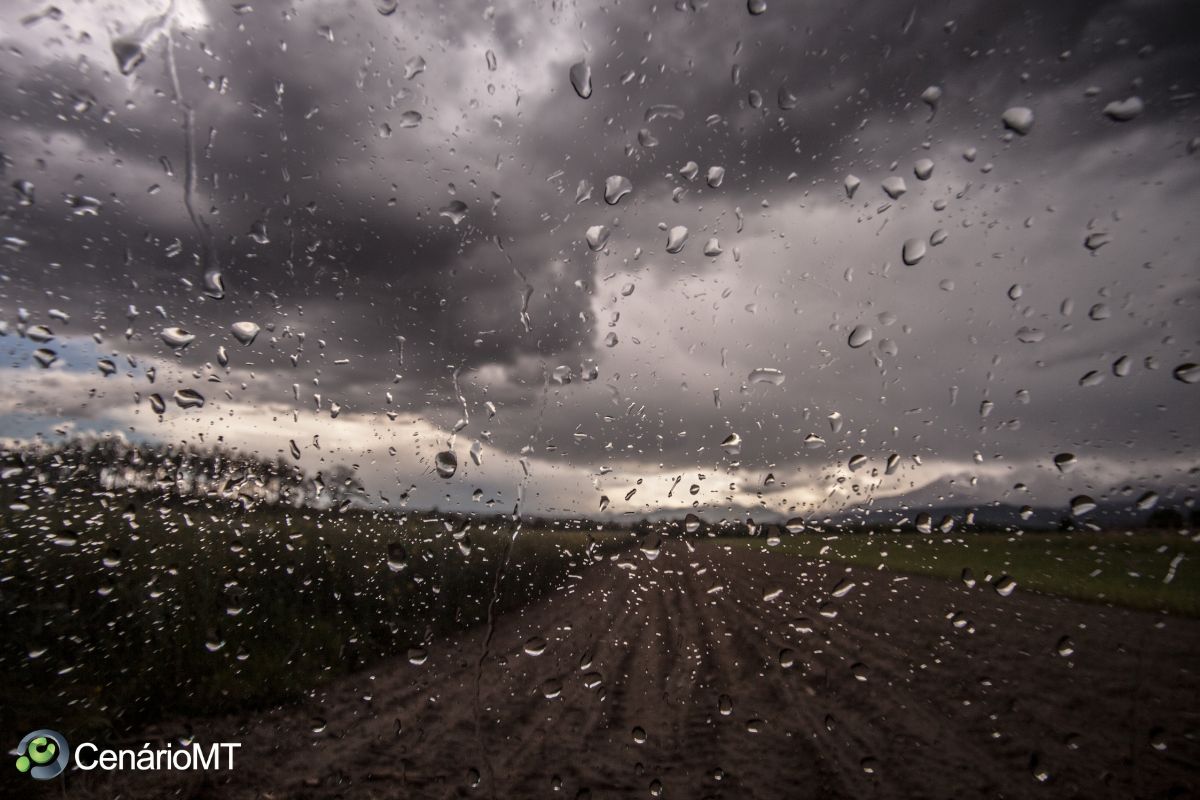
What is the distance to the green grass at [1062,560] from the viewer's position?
1201 millimetres

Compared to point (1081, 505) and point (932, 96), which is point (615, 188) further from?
point (1081, 505)

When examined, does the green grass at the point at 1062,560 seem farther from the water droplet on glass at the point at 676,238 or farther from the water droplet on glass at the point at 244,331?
the water droplet on glass at the point at 244,331

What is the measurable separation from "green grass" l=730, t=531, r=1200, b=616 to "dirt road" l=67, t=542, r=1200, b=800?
4cm

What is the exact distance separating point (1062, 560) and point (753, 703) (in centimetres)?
93

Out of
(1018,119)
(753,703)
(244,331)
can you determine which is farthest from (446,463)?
(1018,119)

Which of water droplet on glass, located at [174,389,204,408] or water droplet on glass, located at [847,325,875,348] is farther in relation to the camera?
water droplet on glass, located at [174,389,204,408]

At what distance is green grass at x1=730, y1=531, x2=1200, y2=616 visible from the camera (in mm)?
1201

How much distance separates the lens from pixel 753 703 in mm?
1855

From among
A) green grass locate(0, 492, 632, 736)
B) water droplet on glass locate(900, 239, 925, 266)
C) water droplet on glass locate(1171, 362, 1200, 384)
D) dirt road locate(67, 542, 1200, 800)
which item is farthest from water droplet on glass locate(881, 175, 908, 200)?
green grass locate(0, 492, 632, 736)

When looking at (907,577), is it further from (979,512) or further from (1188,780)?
(1188,780)

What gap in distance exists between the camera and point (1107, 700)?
1.27 meters

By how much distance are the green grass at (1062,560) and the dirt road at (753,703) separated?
0.15 feet

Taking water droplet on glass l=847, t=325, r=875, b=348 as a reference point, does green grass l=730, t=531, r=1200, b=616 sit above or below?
below

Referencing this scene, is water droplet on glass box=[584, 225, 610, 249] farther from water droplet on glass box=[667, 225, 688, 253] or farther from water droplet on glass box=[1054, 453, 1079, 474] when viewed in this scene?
water droplet on glass box=[1054, 453, 1079, 474]
